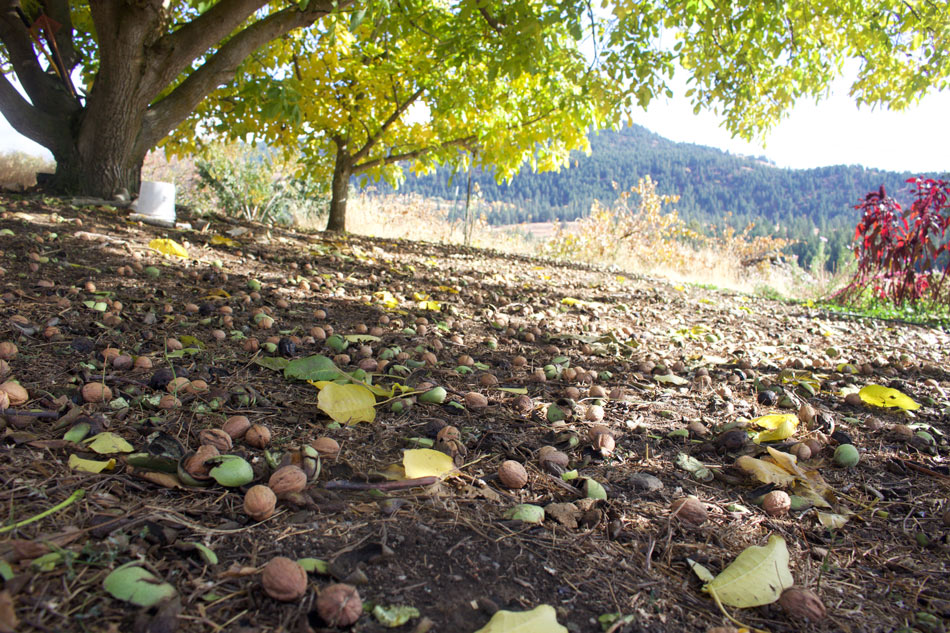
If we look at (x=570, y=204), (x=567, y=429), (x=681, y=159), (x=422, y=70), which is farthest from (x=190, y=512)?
(x=681, y=159)

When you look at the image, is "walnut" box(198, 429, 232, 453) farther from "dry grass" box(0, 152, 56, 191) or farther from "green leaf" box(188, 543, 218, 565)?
"dry grass" box(0, 152, 56, 191)

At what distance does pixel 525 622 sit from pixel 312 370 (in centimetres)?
119

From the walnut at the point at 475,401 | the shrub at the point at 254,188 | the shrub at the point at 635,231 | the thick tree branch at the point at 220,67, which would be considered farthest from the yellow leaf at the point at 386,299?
the shrub at the point at 635,231

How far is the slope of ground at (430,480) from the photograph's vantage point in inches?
35.2

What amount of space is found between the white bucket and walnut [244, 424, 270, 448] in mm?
3487

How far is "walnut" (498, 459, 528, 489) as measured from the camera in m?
1.27

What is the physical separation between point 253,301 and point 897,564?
257 cm

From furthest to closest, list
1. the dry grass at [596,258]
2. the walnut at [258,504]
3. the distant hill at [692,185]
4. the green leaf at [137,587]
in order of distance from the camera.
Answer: the distant hill at [692,185] → the dry grass at [596,258] → the walnut at [258,504] → the green leaf at [137,587]

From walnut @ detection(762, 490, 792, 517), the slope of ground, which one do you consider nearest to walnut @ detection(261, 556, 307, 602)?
the slope of ground

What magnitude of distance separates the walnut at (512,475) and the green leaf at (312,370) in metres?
0.74

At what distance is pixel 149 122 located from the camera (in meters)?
4.61

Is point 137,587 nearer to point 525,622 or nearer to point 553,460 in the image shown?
point 525,622

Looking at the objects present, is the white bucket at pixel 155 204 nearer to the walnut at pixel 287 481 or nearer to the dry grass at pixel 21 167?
the dry grass at pixel 21 167

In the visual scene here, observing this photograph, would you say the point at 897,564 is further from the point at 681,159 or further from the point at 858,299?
the point at 681,159
